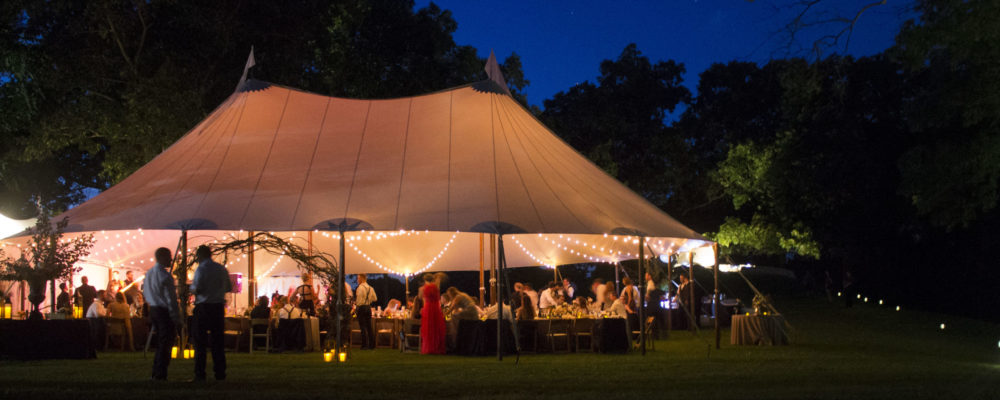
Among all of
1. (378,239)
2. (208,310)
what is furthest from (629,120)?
(208,310)

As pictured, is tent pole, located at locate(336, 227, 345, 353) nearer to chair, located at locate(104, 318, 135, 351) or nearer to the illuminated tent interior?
the illuminated tent interior

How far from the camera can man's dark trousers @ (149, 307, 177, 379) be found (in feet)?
26.6

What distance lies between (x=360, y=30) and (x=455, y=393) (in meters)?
18.3

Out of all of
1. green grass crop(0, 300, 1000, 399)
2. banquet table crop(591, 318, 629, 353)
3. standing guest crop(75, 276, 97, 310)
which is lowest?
green grass crop(0, 300, 1000, 399)

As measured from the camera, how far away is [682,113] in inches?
1289

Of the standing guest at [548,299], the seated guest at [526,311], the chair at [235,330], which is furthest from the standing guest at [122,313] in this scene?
the standing guest at [548,299]

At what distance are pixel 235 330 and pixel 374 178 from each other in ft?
9.55

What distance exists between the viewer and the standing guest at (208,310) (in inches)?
316

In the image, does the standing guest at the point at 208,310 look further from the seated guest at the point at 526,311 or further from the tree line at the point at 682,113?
the seated guest at the point at 526,311

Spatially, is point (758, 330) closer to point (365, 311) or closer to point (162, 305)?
point (365, 311)

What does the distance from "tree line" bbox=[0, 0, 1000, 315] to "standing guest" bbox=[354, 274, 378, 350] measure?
4.92 meters

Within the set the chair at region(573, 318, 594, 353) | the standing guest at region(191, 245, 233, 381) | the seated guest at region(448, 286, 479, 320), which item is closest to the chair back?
the chair at region(573, 318, 594, 353)

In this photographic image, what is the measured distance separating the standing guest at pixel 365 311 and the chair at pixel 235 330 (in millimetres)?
1632

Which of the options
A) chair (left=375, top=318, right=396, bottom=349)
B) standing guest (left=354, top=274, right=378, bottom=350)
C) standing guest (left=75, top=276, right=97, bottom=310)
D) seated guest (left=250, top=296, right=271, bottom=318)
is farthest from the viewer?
standing guest (left=75, top=276, right=97, bottom=310)
